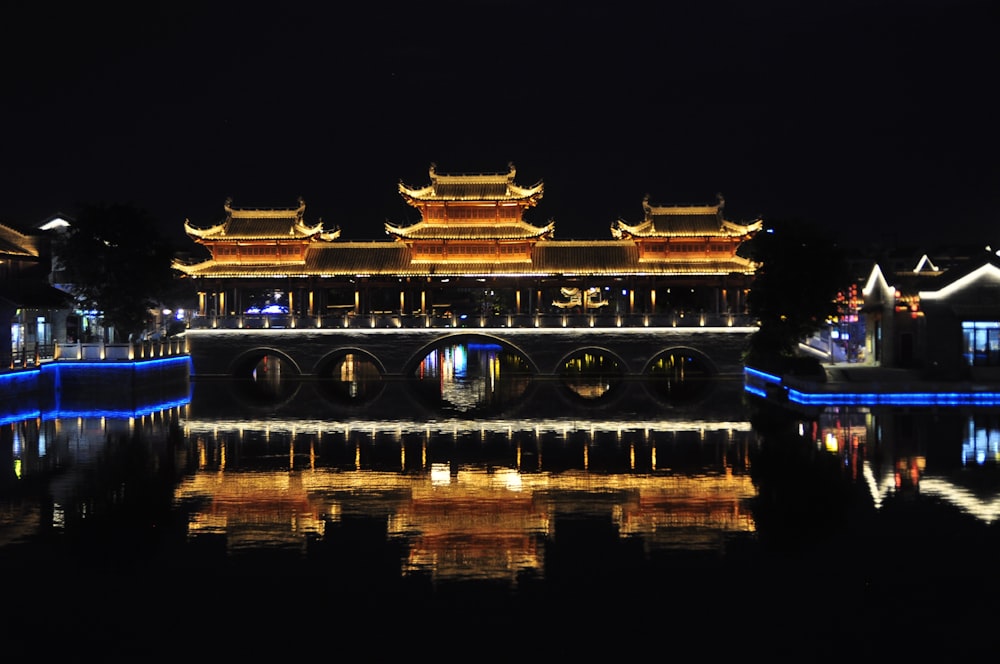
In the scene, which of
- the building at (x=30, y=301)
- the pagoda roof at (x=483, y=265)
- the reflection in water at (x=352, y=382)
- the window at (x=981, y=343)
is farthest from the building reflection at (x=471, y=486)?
the pagoda roof at (x=483, y=265)

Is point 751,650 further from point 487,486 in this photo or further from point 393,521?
point 487,486

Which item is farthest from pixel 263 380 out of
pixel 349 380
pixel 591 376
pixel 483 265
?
pixel 591 376

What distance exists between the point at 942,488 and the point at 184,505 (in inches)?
688

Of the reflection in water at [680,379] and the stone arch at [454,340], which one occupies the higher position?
the stone arch at [454,340]

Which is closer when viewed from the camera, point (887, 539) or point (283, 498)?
point (887, 539)

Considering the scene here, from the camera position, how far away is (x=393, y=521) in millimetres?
21109

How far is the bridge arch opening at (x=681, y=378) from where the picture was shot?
49.2 metres

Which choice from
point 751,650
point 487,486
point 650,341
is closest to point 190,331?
point 650,341

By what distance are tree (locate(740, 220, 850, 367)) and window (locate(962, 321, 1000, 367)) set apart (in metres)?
6.16

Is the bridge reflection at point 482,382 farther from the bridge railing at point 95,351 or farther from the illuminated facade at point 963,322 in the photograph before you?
the illuminated facade at point 963,322

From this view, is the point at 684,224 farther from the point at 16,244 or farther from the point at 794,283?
the point at 16,244

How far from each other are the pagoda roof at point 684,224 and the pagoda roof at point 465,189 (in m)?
6.22

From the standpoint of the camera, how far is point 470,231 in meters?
59.7

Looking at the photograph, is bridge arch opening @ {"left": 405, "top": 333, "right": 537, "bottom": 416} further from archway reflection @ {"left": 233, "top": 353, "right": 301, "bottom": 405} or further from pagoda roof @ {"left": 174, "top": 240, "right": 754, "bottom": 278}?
archway reflection @ {"left": 233, "top": 353, "right": 301, "bottom": 405}
